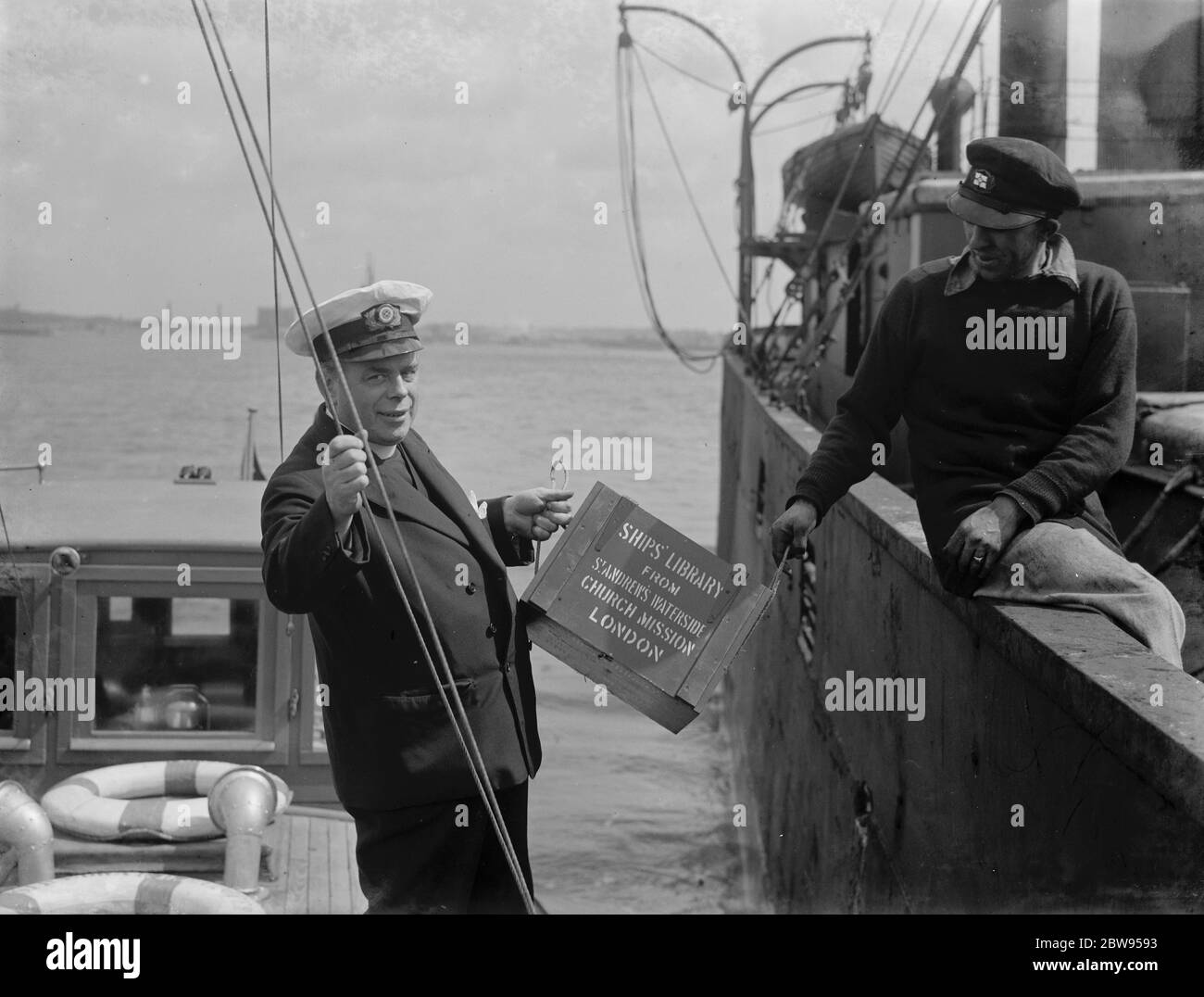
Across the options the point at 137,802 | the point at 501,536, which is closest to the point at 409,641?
the point at 501,536

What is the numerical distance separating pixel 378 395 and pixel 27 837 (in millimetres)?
2238

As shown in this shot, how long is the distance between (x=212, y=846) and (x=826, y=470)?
262 centimetres

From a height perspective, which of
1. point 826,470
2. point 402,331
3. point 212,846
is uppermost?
point 402,331

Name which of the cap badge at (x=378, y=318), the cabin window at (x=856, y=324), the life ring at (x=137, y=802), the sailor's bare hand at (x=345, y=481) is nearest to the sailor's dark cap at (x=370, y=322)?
the cap badge at (x=378, y=318)

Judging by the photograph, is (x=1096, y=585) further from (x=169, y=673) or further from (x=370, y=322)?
(x=169, y=673)

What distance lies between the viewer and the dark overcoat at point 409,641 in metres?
3.43

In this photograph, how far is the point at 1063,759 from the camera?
3598mm

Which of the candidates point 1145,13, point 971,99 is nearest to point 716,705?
point 971,99

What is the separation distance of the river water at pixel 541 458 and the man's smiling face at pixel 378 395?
2.34ft

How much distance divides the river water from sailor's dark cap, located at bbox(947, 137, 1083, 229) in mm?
1285

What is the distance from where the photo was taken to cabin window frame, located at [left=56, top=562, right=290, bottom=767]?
18.1ft

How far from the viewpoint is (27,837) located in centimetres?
473
